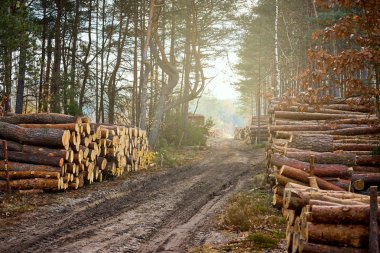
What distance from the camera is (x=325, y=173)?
9.64 meters

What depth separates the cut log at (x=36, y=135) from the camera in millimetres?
11055

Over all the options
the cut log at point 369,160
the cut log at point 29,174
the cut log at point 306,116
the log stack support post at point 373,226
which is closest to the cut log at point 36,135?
the cut log at point 29,174

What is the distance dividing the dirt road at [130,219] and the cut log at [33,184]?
0.78 meters

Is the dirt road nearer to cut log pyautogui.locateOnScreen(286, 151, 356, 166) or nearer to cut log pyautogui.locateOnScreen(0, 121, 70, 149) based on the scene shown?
cut log pyautogui.locateOnScreen(0, 121, 70, 149)

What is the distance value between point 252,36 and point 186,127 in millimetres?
11140

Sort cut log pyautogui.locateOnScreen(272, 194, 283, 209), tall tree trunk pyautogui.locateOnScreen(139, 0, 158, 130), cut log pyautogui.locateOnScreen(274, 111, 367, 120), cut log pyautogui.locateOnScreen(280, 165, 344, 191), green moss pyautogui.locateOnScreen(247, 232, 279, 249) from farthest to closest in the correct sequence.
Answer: tall tree trunk pyautogui.locateOnScreen(139, 0, 158, 130)
cut log pyautogui.locateOnScreen(274, 111, 367, 120)
cut log pyautogui.locateOnScreen(272, 194, 283, 209)
cut log pyautogui.locateOnScreen(280, 165, 344, 191)
green moss pyautogui.locateOnScreen(247, 232, 279, 249)

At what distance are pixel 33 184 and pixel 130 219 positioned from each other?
3.56m

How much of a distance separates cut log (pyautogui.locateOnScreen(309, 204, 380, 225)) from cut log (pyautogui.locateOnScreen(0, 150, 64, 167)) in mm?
7906

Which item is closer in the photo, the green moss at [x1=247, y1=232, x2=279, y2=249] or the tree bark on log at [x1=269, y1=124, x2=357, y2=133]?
the green moss at [x1=247, y1=232, x2=279, y2=249]

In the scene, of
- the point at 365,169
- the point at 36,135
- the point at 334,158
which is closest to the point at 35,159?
the point at 36,135

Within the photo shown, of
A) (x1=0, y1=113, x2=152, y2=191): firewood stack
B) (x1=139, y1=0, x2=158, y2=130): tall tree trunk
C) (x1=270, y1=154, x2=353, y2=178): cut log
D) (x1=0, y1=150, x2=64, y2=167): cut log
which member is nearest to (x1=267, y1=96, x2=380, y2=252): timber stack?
(x1=270, y1=154, x2=353, y2=178): cut log

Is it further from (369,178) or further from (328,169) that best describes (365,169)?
(328,169)

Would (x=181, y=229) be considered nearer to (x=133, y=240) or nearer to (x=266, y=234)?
(x=133, y=240)

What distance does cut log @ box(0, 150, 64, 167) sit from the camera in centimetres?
1093
